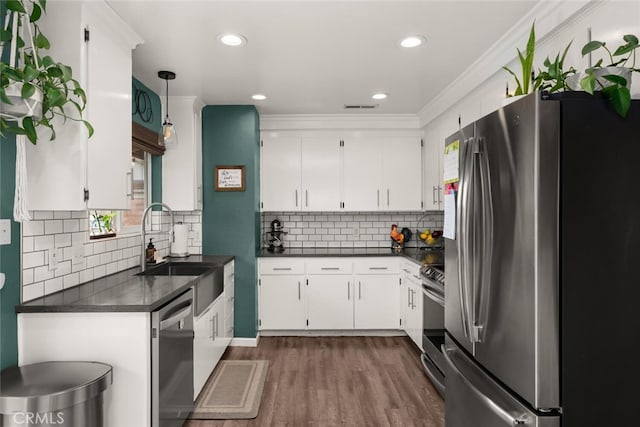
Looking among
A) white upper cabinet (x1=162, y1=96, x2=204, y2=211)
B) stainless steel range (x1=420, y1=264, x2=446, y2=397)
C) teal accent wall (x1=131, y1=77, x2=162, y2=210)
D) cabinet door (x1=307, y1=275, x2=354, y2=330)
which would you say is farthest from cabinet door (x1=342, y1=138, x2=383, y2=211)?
teal accent wall (x1=131, y1=77, x2=162, y2=210)

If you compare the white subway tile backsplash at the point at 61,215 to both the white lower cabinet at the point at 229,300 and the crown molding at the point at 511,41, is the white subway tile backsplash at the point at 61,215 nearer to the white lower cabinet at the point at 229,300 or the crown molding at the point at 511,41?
the white lower cabinet at the point at 229,300

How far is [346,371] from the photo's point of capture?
354 cm

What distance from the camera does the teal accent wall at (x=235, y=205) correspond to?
4.23 meters

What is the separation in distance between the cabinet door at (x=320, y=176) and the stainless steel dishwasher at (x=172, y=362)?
2.31 meters


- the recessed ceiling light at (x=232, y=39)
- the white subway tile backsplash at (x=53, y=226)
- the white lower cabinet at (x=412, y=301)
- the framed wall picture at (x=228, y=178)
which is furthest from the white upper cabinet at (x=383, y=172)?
the white subway tile backsplash at (x=53, y=226)

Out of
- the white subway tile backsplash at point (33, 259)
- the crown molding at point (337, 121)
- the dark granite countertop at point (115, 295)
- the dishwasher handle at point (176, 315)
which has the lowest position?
the dishwasher handle at point (176, 315)

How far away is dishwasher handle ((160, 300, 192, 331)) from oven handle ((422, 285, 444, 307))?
184 centimetres

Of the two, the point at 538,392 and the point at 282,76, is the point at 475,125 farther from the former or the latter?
the point at 282,76

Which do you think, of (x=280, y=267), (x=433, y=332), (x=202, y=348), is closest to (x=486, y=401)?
(x=433, y=332)

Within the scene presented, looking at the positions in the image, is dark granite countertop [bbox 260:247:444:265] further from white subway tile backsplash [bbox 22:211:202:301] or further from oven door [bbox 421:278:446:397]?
white subway tile backsplash [bbox 22:211:202:301]

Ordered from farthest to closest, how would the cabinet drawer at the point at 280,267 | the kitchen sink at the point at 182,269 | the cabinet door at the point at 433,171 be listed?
the cabinet drawer at the point at 280,267, the cabinet door at the point at 433,171, the kitchen sink at the point at 182,269

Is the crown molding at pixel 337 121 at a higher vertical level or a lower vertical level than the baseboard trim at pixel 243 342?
higher

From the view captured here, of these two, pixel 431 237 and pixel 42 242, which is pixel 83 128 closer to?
pixel 42 242

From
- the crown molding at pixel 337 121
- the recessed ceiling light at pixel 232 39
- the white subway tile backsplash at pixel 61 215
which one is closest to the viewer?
the white subway tile backsplash at pixel 61 215
